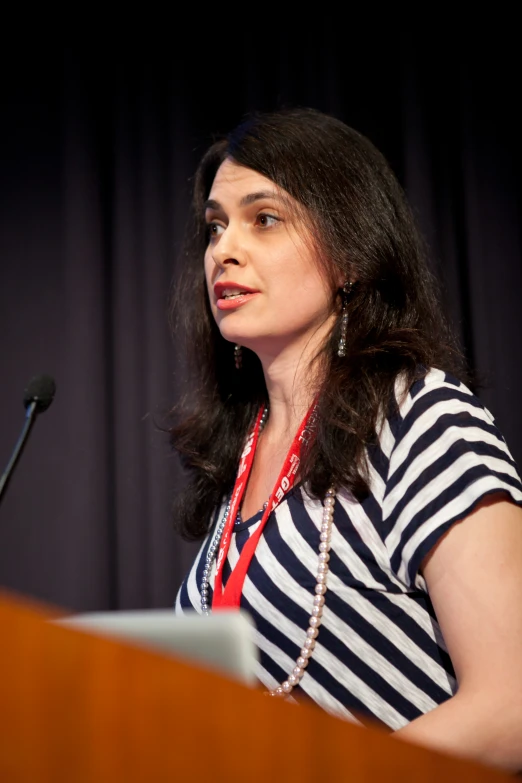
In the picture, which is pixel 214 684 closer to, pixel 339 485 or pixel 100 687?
pixel 100 687

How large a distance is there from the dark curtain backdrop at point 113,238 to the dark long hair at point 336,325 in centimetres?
70

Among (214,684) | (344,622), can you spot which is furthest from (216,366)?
(214,684)

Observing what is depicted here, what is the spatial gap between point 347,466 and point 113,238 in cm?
160

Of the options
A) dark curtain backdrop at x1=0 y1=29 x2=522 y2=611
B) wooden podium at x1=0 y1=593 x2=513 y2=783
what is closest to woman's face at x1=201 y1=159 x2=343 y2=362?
dark curtain backdrop at x1=0 y1=29 x2=522 y2=611

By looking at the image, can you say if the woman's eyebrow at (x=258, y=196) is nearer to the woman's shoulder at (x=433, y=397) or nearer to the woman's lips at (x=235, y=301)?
the woman's lips at (x=235, y=301)

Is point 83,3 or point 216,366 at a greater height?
point 83,3

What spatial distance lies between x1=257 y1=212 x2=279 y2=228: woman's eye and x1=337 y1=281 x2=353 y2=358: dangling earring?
6.9 inches

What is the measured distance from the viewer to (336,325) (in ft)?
4.90

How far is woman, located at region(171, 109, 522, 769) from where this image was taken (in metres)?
1.03

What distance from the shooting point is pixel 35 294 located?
2664 millimetres

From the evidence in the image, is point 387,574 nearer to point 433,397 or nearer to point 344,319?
point 433,397

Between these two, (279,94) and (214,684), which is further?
(279,94)

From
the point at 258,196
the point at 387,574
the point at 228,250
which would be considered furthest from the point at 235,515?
the point at 258,196

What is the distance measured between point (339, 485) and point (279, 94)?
154 centimetres
